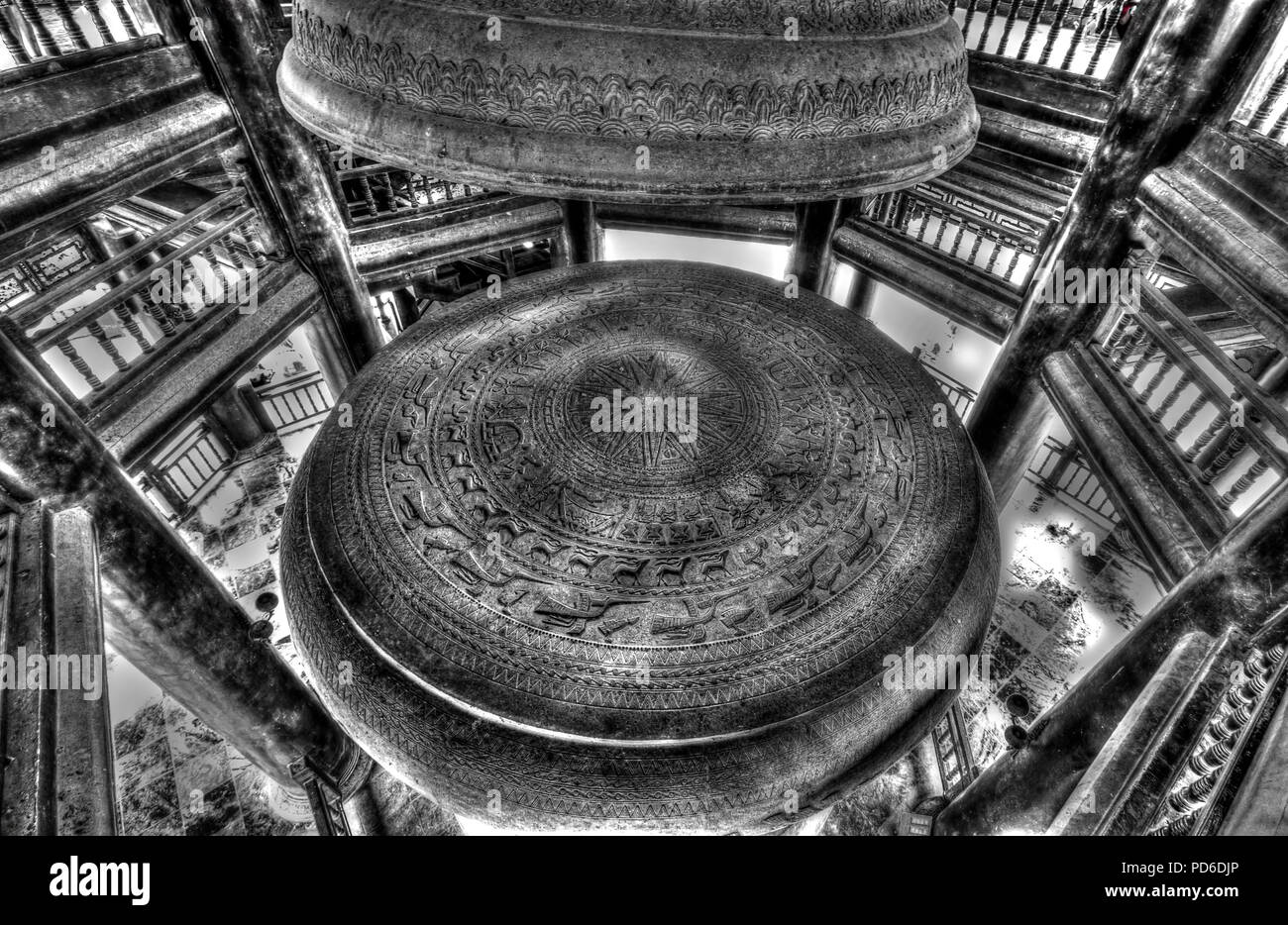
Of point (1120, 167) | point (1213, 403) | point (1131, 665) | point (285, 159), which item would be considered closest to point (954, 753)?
point (1131, 665)

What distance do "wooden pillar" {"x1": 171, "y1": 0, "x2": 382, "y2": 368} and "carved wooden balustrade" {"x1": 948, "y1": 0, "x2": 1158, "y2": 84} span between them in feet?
13.1

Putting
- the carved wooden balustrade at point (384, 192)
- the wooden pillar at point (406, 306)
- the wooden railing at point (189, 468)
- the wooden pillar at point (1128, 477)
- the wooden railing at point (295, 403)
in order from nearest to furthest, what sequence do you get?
the wooden pillar at point (1128, 477) < the carved wooden balustrade at point (384, 192) < the wooden railing at point (189, 468) < the wooden pillar at point (406, 306) < the wooden railing at point (295, 403)

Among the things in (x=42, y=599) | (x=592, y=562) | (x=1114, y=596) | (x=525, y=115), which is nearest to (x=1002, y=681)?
(x=1114, y=596)

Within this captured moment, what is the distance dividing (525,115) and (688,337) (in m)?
2.28

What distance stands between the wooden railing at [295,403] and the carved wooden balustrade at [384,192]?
174 inches

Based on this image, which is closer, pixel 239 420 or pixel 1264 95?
pixel 1264 95

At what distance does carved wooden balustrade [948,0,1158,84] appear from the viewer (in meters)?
3.74

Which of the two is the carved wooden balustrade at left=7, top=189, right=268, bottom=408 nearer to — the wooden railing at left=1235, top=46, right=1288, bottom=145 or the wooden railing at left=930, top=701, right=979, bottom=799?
the wooden railing at left=930, top=701, right=979, bottom=799

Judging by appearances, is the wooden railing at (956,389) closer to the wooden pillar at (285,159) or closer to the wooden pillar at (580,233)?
the wooden pillar at (580,233)

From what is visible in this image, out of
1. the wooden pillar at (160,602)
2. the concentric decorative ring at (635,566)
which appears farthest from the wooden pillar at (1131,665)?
the wooden pillar at (160,602)

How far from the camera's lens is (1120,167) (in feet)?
11.1

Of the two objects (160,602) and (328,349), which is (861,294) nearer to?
(328,349)

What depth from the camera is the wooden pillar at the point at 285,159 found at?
359 centimetres

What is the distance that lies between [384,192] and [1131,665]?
582cm
